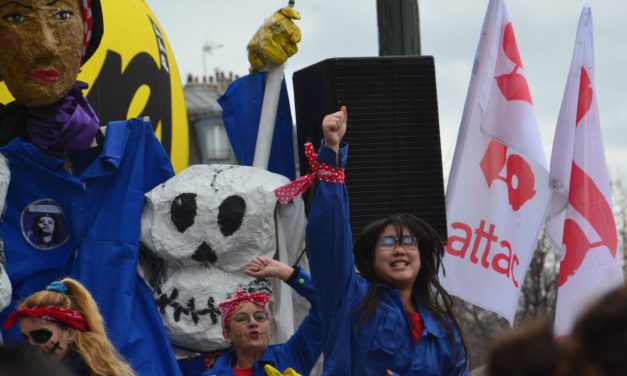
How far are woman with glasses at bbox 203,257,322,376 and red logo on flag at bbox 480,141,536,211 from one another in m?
2.00

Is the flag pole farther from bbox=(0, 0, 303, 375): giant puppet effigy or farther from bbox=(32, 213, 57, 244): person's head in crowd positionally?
bbox=(32, 213, 57, 244): person's head in crowd

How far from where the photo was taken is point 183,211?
6.16 meters

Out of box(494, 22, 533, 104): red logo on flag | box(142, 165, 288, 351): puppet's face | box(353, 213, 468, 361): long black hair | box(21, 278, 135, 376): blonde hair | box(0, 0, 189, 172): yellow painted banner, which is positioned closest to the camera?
box(21, 278, 135, 376): blonde hair

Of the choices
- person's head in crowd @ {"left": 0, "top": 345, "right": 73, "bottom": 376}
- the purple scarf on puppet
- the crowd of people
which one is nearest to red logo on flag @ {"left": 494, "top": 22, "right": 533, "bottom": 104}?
the crowd of people

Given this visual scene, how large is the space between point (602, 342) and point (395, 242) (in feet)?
9.85

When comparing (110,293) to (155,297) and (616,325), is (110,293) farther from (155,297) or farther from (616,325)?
(616,325)

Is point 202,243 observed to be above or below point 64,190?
below

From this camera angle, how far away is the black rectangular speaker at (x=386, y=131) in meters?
6.53

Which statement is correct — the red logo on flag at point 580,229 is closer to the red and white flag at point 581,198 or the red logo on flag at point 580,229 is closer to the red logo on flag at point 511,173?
the red and white flag at point 581,198

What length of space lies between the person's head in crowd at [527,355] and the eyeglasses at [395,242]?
290 centimetres

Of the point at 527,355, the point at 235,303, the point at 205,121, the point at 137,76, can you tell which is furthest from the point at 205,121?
the point at 527,355

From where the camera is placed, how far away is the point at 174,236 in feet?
20.1

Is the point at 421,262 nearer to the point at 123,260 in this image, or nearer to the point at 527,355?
the point at 123,260

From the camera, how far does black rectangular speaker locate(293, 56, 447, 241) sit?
257 inches
